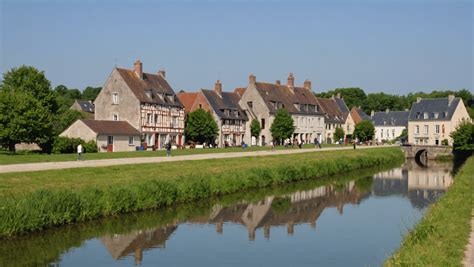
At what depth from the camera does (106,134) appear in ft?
188

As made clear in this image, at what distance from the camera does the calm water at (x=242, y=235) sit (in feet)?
58.2

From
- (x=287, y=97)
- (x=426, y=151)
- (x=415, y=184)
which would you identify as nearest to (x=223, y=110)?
(x=287, y=97)

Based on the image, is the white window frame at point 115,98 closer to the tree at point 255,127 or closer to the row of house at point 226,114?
the row of house at point 226,114

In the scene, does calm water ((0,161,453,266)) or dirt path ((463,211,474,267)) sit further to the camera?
calm water ((0,161,453,266))

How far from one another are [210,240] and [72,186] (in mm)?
8056

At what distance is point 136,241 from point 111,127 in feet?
132

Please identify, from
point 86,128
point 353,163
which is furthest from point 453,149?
point 86,128

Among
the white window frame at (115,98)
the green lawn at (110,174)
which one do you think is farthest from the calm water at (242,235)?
the white window frame at (115,98)

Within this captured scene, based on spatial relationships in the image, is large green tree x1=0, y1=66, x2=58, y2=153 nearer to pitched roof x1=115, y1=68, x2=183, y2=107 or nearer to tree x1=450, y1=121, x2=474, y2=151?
pitched roof x1=115, y1=68, x2=183, y2=107

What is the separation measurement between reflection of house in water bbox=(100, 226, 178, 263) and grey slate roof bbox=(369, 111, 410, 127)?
3945 inches

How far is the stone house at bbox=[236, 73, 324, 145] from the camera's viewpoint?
84.3 metres

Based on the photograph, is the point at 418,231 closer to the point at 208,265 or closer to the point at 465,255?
the point at 465,255

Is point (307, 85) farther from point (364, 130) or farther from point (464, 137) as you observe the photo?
point (464, 137)

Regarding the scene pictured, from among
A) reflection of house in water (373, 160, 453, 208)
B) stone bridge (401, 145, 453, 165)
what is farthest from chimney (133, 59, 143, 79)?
stone bridge (401, 145, 453, 165)
